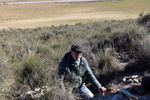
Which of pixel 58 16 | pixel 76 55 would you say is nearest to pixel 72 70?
pixel 76 55

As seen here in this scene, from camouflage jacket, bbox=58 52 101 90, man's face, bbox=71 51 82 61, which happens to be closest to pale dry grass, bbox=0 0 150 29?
camouflage jacket, bbox=58 52 101 90

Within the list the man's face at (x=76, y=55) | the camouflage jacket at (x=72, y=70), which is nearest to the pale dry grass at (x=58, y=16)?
the camouflage jacket at (x=72, y=70)

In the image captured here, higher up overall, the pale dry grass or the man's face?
the man's face

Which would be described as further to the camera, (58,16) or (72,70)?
(58,16)

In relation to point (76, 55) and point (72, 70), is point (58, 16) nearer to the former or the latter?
point (72, 70)

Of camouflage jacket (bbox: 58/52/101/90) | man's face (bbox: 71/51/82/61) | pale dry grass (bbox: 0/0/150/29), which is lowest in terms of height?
pale dry grass (bbox: 0/0/150/29)

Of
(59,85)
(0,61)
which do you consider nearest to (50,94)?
(59,85)

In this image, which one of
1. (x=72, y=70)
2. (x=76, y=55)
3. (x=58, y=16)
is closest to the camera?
(x=76, y=55)

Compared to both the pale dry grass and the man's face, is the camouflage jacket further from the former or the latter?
the pale dry grass

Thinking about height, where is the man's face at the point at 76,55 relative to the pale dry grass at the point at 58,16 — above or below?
above

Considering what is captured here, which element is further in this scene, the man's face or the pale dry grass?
the pale dry grass

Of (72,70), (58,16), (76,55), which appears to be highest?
(76,55)

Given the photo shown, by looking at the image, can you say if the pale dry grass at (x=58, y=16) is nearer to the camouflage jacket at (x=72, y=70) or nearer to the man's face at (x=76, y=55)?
the camouflage jacket at (x=72, y=70)

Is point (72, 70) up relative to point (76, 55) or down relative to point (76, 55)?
down
